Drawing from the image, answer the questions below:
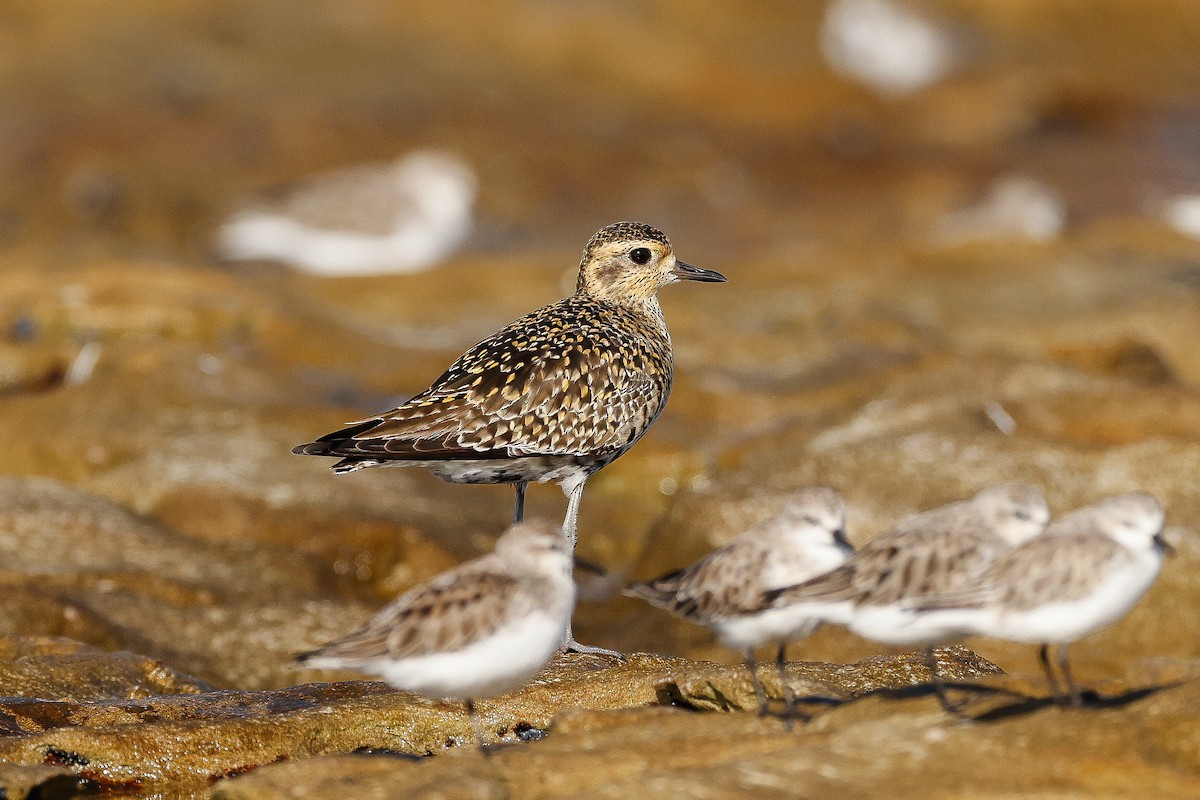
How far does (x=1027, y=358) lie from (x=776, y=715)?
434 inches

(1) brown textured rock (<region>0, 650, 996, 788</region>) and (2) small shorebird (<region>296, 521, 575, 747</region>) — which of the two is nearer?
(2) small shorebird (<region>296, 521, 575, 747</region>)

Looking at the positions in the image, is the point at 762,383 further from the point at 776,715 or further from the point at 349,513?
the point at 776,715

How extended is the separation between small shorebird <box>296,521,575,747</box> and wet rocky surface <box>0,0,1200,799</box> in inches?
17.2

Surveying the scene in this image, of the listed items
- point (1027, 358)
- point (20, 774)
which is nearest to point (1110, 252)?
point (1027, 358)

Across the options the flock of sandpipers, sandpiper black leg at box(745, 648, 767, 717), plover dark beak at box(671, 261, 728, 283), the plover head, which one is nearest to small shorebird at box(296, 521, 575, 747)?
the flock of sandpipers

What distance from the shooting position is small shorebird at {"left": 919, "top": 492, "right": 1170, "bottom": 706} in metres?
7.77

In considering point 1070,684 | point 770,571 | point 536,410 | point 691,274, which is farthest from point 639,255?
point 1070,684

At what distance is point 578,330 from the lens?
41.9 ft

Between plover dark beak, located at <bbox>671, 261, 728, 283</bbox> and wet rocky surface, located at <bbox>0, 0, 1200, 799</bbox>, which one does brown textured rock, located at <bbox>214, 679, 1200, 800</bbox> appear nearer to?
wet rocky surface, located at <bbox>0, 0, 1200, 799</bbox>

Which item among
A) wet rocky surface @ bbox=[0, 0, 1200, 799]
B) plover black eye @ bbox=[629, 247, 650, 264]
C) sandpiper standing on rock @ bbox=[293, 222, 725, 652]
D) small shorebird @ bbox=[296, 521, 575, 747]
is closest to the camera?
small shorebird @ bbox=[296, 521, 575, 747]

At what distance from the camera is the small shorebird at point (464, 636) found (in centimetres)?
827

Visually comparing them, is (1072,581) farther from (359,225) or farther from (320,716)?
(359,225)

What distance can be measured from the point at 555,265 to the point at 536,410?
1369cm

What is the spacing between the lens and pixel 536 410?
12.0 metres
